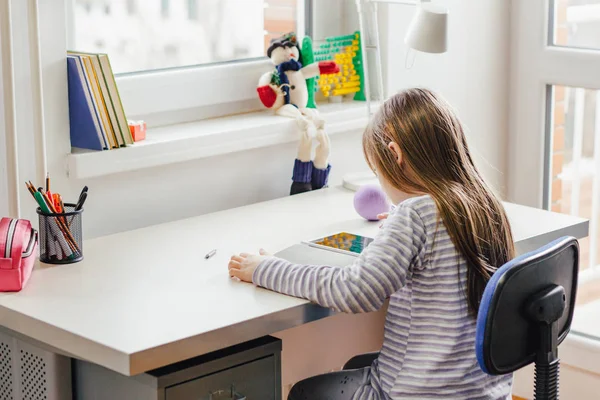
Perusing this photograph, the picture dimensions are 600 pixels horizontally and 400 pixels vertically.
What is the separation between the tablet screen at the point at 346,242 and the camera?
6.06 feet

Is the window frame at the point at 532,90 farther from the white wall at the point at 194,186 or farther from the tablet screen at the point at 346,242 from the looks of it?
the tablet screen at the point at 346,242

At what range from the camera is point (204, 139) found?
7.18ft

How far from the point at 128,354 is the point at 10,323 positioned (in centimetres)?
31

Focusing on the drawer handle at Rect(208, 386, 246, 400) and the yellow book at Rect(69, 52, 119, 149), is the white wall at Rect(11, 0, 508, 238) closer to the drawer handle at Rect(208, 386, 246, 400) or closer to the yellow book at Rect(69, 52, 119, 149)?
the yellow book at Rect(69, 52, 119, 149)

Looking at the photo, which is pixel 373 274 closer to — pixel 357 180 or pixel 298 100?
pixel 357 180

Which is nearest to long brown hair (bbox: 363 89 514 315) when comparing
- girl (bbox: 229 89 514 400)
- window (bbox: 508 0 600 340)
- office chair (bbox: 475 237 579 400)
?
girl (bbox: 229 89 514 400)

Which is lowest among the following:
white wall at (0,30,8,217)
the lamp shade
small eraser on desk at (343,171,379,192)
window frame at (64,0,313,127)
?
small eraser on desk at (343,171,379,192)

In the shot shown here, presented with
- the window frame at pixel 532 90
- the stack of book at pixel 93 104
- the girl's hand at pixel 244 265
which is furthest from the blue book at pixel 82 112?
the window frame at pixel 532 90

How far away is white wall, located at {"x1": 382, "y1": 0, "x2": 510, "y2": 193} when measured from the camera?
2.68m

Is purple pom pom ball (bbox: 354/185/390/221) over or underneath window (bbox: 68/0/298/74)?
underneath

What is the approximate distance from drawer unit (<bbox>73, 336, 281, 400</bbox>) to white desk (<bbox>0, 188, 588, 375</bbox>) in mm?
71

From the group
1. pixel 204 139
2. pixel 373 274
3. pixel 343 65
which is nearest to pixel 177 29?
pixel 204 139

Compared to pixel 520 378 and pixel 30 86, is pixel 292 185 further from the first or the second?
pixel 520 378

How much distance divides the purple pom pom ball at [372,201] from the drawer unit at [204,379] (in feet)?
1.64
